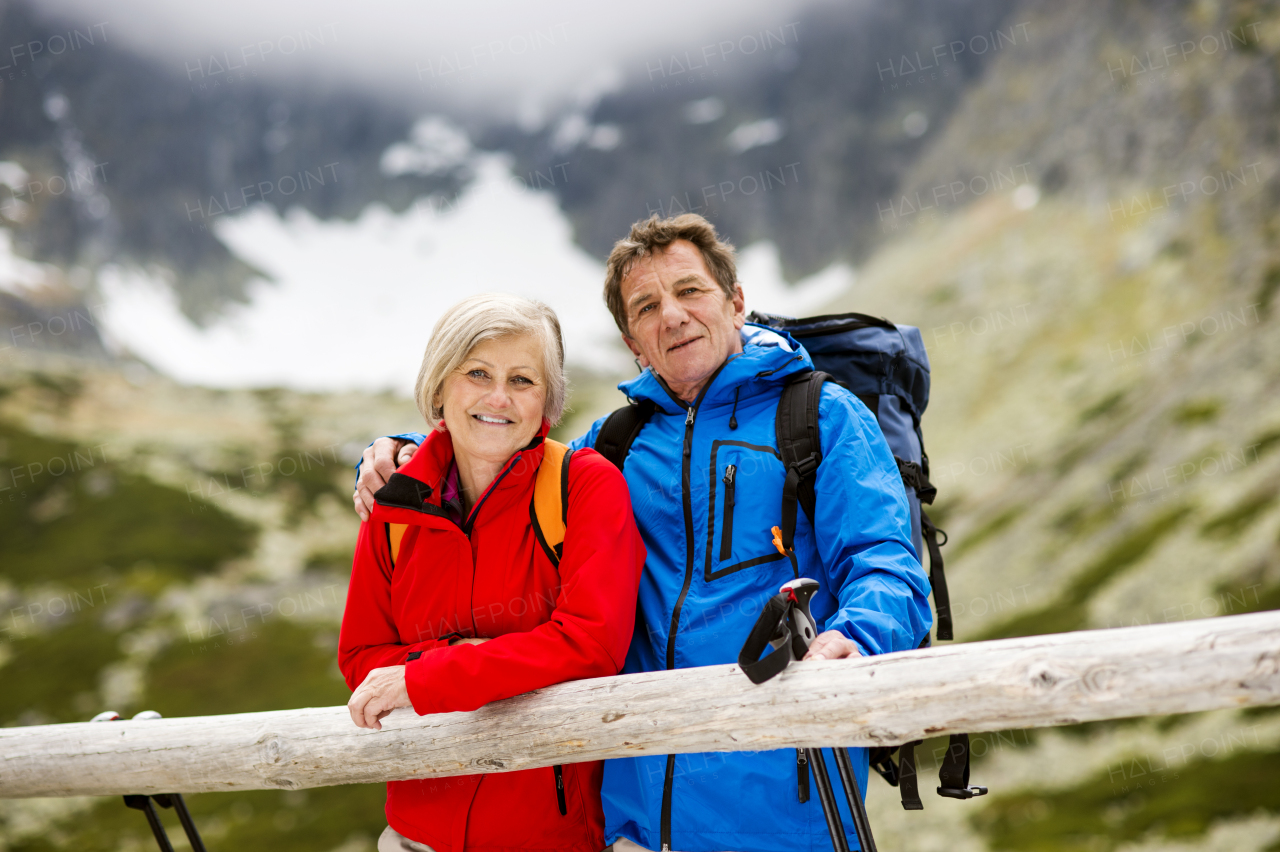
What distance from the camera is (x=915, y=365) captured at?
20.1ft

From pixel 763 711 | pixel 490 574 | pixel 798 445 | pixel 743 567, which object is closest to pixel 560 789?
pixel 490 574

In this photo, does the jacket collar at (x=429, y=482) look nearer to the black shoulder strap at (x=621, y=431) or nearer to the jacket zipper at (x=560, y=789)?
the black shoulder strap at (x=621, y=431)

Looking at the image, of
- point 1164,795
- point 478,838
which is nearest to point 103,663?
point 1164,795

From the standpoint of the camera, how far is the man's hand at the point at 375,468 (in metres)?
5.38

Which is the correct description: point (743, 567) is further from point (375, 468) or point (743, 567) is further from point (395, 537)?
point (375, 468)

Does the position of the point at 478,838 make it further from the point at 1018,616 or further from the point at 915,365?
the point at 1018,616

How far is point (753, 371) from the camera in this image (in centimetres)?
518

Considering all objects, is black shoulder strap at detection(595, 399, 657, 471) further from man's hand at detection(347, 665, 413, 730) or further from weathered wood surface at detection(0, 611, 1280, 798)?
man's hand at detection(347, 665, 413, 730)

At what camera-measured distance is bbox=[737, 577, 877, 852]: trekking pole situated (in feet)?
13.0

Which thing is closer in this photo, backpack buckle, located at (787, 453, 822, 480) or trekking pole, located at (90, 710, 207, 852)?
backpack buckle, located at (787, 453, 822, 480)

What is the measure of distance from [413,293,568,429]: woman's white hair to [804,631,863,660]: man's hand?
2.04 m

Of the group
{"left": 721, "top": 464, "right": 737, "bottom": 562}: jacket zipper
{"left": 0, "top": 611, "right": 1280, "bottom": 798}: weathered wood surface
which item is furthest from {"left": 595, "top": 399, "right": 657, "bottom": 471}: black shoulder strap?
{"left": 0, "top": 611, "right": 1280, "bottom": 798}: weathered wood surface

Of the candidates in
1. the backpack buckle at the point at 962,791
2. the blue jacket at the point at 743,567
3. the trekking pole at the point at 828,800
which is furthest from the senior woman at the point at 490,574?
the backpack buckle at the point at 962,791

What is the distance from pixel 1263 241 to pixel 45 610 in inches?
3587
